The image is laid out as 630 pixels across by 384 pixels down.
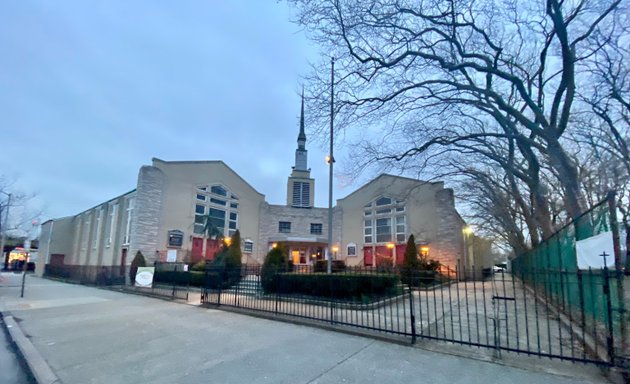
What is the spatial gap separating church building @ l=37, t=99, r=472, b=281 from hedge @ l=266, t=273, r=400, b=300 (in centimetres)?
1198

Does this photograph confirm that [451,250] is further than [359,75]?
Yes

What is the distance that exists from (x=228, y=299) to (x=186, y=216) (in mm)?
17568

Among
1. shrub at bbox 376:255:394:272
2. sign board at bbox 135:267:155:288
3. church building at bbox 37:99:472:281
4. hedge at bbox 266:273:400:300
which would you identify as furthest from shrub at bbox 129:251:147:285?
shrub at bbox 376:255:394:272

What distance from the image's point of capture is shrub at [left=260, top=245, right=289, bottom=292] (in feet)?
41.5

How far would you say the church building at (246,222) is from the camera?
2573 cm

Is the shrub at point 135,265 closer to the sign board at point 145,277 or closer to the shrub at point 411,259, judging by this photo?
the sign board at point 145,277

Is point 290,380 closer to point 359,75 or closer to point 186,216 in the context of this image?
point 359,75

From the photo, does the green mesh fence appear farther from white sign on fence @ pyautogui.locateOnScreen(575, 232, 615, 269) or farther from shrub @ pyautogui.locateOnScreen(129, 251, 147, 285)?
shrub @ pyautogui.locateOnScreen(129, 251, 147, 285)

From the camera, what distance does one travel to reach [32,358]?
571cm

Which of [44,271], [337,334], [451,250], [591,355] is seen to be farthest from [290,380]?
[44,271]

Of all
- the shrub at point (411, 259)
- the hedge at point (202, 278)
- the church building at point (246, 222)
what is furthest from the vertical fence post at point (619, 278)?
the church building at point (246, 222)

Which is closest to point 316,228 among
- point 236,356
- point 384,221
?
point 384,221

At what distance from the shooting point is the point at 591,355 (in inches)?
207

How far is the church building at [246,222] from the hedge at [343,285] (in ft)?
39.3
